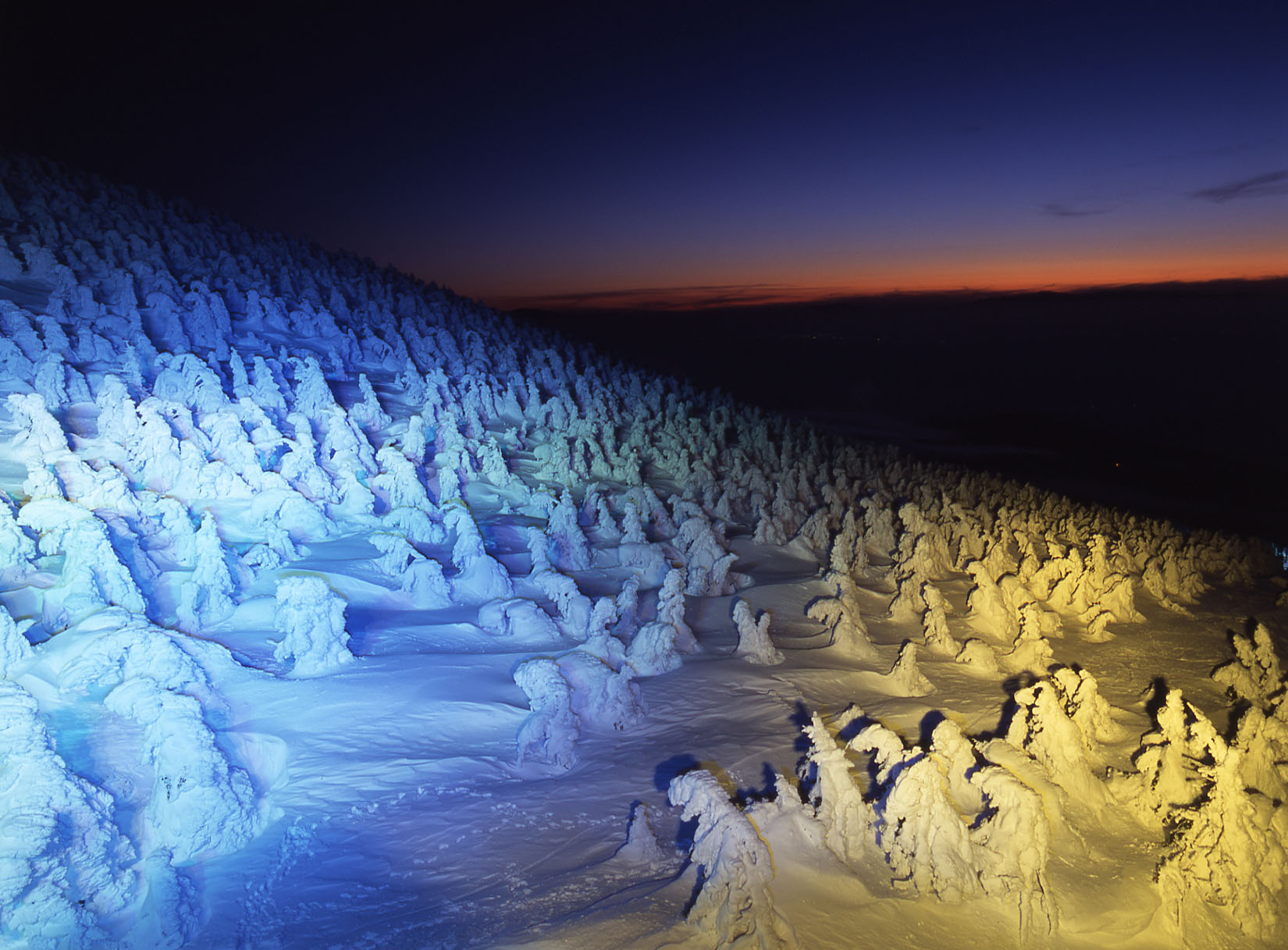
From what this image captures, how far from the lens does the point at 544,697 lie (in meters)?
8.49

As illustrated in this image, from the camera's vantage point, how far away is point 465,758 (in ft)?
26.2

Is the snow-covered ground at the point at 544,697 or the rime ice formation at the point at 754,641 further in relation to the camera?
the rime ice formation at the point at 754,641

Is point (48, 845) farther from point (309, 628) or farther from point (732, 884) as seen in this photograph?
point (732, 884)

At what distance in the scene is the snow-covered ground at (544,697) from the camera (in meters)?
5.91

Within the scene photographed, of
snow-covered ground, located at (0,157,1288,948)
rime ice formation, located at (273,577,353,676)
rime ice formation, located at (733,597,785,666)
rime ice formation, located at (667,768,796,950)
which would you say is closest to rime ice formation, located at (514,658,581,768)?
snow-covered ground, located at (0,157,1288,948)

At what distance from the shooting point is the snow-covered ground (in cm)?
591

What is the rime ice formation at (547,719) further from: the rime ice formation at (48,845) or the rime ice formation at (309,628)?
the rime ice formation at (48,845)

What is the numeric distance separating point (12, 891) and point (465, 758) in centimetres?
392

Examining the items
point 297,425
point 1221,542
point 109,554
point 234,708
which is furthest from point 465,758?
point 1221,542

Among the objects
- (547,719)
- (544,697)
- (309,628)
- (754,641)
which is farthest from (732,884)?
(309,628)

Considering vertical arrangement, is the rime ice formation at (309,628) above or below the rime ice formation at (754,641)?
above

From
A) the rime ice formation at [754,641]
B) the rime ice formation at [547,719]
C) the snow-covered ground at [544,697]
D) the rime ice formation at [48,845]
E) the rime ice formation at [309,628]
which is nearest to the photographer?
the rime ice formation at [48,845]

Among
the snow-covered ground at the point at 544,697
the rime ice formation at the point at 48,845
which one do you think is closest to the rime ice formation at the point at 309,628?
the snow-covered ground at the point at 544,697

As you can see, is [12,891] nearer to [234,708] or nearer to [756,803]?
[234,708]
